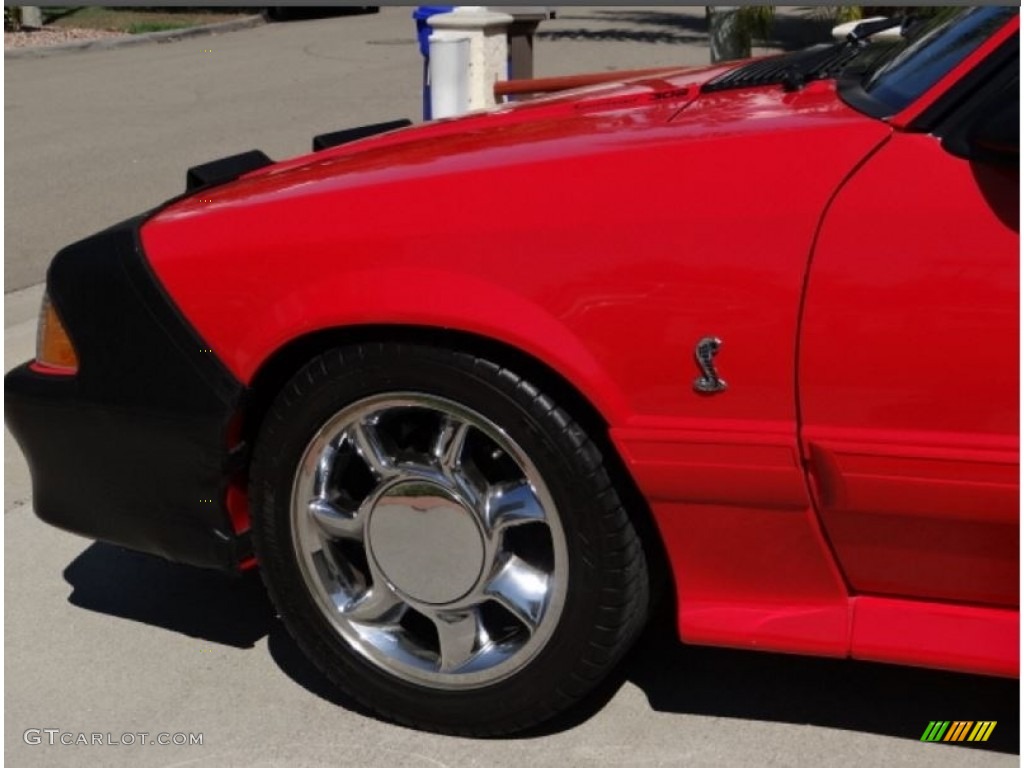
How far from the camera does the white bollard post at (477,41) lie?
24.8 ft

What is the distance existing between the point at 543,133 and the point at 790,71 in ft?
1.95

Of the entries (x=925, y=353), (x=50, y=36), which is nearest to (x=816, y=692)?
(x=925, y=353)

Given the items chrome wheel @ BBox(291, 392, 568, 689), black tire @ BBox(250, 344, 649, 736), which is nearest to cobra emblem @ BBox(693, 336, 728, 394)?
black tire @ BBox(250, 344, 649, 736)

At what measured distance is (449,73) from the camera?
24.2ft

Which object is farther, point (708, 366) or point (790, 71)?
point (790, 71)

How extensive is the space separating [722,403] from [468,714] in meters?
0.86

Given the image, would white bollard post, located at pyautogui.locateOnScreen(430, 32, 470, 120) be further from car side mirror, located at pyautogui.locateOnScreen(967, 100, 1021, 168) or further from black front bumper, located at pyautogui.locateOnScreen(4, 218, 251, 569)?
car side mirror, located at pyautogui.locateOnScreen(967, 100, 1021, 168)

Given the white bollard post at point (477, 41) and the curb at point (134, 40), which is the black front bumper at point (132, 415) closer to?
the white bollard post at point (477, 41)

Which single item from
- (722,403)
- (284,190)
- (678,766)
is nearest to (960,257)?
(722,403)

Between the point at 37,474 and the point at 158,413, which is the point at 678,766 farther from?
the point at 37,474

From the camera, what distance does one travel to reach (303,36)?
71.2 ft

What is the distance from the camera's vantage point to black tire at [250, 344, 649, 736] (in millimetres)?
2791

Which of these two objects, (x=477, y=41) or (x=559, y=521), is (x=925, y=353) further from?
(x=477, y=41)

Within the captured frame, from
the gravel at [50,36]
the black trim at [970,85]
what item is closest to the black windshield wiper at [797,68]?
the black trim at [970,85]
